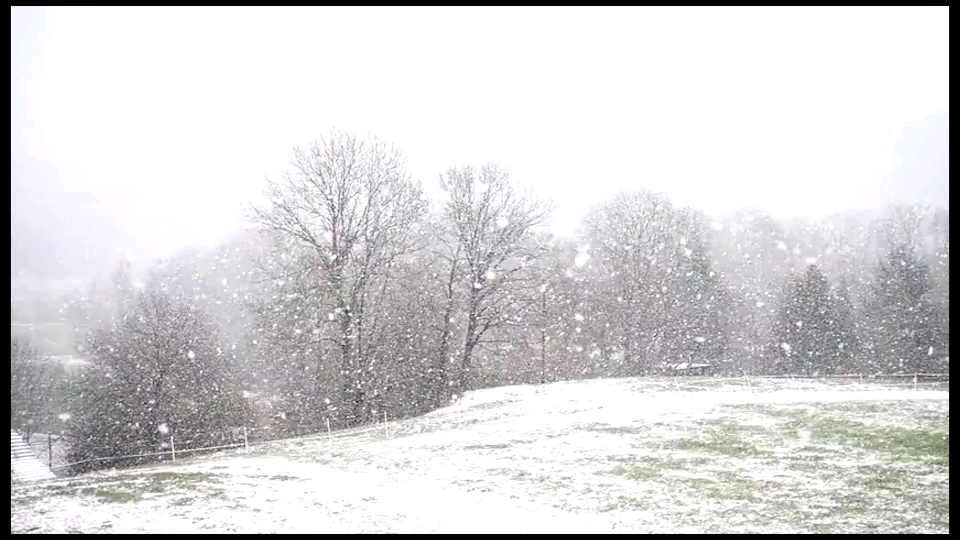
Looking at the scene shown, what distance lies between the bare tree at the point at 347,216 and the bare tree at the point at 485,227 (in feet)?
11.2

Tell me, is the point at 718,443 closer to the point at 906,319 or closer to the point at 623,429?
the point at 623,429

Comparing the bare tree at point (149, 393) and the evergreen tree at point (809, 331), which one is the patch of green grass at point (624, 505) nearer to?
the bare tree at point (149, 393)

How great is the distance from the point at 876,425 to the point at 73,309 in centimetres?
11485

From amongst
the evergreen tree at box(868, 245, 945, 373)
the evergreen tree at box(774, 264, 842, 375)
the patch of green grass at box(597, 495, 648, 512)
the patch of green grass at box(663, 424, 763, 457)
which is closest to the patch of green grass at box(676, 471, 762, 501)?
the patch of green grass at box(597, 495, 648, 512)

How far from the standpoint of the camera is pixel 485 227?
38750 millimetres

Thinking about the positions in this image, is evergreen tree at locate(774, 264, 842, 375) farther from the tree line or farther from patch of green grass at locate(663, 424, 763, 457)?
patch of green grass at locate(663, 424, 763, 457)

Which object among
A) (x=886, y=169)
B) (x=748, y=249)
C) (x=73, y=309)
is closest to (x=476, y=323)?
(x=748, y=249)

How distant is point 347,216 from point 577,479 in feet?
75.1

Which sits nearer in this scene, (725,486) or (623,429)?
(725,486)

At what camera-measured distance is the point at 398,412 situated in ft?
135

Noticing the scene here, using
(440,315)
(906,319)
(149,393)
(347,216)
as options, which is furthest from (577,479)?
(906,319)

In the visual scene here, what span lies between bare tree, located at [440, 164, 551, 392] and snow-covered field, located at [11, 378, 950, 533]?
14.0m

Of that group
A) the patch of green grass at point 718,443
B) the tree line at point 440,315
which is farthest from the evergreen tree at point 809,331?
the patch of green grass at point 718,443

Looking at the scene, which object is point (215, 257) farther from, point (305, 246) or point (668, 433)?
point (668, 433)
